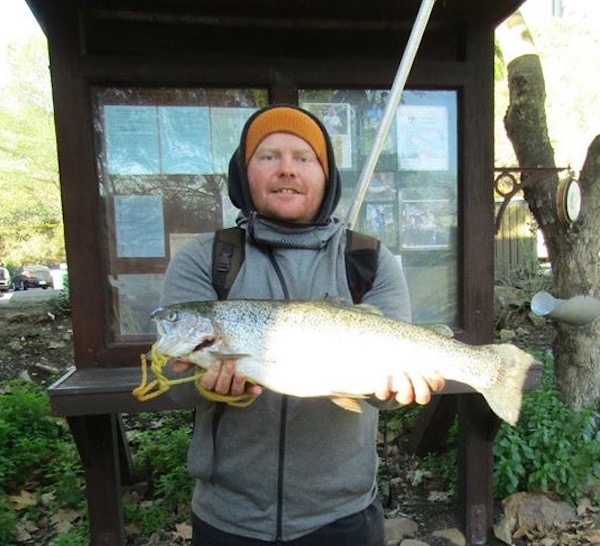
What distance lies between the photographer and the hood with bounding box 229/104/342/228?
1.99m

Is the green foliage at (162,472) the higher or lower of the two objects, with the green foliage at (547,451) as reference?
lower

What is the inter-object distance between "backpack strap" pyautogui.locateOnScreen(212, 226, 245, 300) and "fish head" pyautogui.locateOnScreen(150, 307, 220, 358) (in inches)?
6.9

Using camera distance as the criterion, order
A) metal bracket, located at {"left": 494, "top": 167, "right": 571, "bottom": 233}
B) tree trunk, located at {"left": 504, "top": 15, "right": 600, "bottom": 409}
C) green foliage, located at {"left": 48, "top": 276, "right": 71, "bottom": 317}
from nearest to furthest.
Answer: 1. metal bracket, located at {"left": 494, "top": 167, "right": 571, "bottom": 233}
2. tree trunk, located at {"left": 504, "top": 15, "right": 600, "bottom": 409}
3. green foliage, located at {"left": 48, "top": 276, "right": 71, "bottom": 317}

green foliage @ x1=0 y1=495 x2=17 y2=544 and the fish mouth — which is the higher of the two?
the fish mouth

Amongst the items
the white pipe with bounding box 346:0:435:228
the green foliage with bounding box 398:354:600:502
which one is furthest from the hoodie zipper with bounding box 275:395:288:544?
the green foliage with bounding box 398:354:600:502

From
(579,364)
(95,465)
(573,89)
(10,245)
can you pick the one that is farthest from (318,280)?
(10,245)

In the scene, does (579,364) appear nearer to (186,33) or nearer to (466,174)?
(466,174)

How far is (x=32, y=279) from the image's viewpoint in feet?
78.5

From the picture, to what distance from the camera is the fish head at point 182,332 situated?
1.74 m

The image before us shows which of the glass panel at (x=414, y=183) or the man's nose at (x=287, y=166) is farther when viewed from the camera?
the glass panel at (x=414, y=183)

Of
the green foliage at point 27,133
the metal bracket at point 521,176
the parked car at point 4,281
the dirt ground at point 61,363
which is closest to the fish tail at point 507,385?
the dirt ground at point 61,363

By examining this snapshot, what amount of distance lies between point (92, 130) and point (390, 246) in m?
2.09

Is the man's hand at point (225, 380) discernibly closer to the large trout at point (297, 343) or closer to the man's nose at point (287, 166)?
the large trout at point (297, 343)

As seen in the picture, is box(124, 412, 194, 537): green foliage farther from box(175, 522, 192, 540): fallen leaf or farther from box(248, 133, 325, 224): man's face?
box(248, 133, 325, 224): man's face
